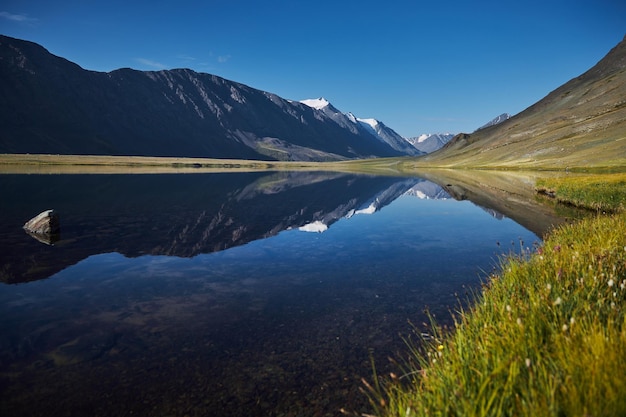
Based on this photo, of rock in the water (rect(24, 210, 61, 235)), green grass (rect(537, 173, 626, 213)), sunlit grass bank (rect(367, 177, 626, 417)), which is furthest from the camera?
green grass (rect(537, 173, 626, 213))

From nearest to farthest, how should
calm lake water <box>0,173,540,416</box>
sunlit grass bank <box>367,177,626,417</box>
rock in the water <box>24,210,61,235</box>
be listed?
sunlit grass bank <box>367,177,626,417</box> → calm lake water <box>0,173,540,416</box> → rock in the water <box>24,210,61,235</box>

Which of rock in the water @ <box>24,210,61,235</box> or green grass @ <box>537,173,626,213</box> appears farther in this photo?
green grass @ <box>537,173,626,213</box>

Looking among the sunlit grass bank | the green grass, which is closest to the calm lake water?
the sunlit grass bank

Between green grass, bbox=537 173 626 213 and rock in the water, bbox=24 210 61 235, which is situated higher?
rock in the water, bbox=24 210 61 235

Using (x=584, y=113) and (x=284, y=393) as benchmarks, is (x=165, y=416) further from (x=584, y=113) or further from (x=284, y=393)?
(x=584, y=113)

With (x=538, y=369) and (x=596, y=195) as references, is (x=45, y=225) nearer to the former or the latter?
(x=538, y=369)

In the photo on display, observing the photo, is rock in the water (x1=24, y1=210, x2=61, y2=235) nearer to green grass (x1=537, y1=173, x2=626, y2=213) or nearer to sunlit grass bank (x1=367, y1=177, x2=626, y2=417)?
sunlit grass bank (x1=367, y1=177, x2=626, y2=417)

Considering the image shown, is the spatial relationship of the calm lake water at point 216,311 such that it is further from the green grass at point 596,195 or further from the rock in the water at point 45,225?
the green grass at point 596,195

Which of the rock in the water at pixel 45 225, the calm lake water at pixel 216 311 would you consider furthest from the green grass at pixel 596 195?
the rock in the water at pixel 45 225

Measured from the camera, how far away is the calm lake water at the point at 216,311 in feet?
28.1

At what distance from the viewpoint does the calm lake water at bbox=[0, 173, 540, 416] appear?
858cm

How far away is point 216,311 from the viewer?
13453 mm

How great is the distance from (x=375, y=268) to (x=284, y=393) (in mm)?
11546

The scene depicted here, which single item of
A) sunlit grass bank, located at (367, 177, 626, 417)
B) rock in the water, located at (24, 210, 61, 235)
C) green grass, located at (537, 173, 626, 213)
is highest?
rock in the water, located at (24, 210, 61, 235)
